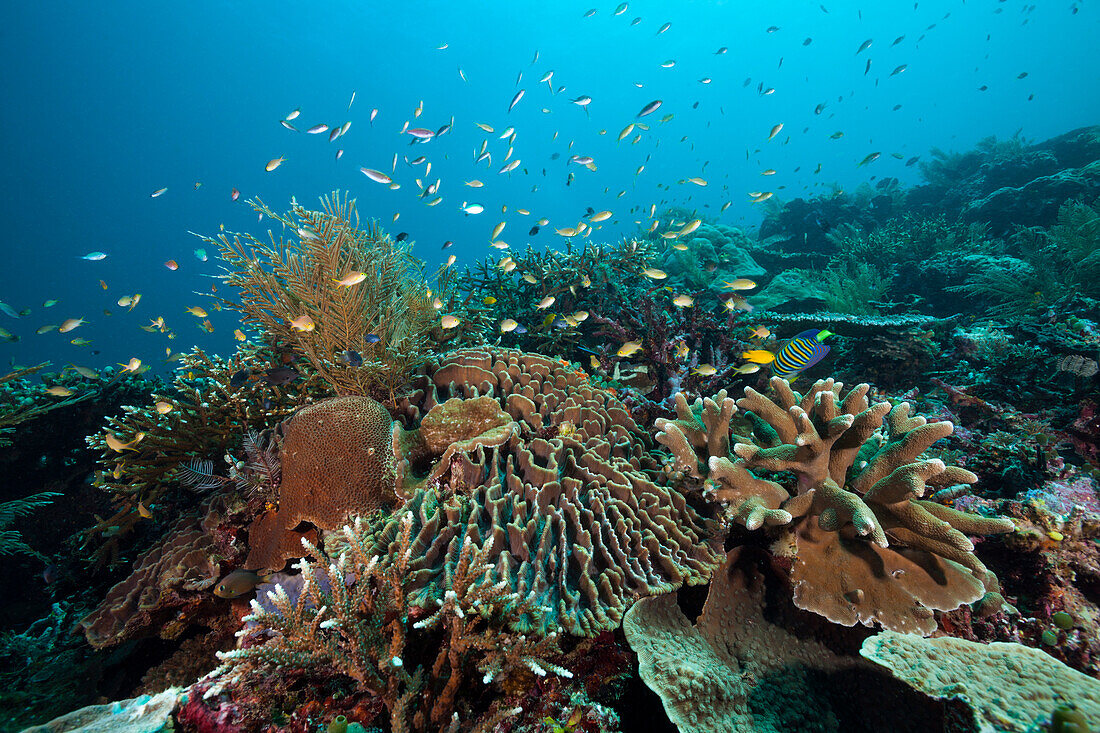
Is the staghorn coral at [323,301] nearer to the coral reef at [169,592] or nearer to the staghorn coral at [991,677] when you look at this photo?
the coral reef at [169,592]

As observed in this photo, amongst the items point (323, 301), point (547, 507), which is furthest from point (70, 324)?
point (547, 507)

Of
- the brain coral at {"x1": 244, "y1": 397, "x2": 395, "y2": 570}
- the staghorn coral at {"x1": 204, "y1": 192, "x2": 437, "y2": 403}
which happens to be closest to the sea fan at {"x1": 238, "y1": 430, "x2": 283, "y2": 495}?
the brain coral at {"x1": 244, "y1": 397, "x2": 395, "y2": 570}

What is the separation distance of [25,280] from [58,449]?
100774 millimetres

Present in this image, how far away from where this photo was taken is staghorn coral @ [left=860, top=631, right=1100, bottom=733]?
1.65m

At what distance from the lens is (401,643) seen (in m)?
1.98

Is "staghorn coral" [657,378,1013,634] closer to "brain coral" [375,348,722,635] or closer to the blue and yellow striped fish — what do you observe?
"brain coral" [375,348,722,635]

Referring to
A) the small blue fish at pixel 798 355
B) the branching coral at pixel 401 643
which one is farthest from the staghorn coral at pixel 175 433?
the small blue fish at pixel 798 355

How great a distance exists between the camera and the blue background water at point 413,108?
7275 cm

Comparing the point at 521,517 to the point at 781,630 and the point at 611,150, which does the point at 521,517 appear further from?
the point at 611,150

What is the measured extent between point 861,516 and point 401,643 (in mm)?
2470

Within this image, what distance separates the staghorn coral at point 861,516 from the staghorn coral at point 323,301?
132 inches

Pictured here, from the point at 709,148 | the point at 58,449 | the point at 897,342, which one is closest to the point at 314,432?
the point at 58,449

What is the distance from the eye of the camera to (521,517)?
104 inches

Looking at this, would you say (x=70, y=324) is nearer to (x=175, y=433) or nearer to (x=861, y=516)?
(x=175, y=433)
